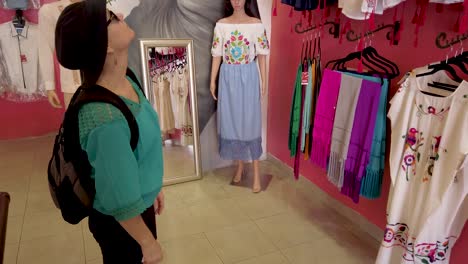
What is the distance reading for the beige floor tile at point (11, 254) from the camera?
1854mm

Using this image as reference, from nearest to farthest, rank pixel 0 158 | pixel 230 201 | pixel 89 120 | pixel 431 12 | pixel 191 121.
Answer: pixel 89 120 → pixel 431 12 → pixel 230 201 → pixel 191 121 → pixel 0 158

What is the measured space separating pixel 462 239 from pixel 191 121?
198 cm

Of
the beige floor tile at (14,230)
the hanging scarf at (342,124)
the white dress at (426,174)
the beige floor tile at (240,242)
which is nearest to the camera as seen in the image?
the white dress at (426,174)

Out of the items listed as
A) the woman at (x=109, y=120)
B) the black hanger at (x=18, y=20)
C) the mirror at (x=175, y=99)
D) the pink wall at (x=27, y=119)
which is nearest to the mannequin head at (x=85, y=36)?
the woman at (x=109, y=120)

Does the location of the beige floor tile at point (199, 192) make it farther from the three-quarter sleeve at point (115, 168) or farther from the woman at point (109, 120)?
the three-quarter sleeve at point (115, 168)

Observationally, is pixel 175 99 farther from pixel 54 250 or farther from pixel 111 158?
pixel 111 158

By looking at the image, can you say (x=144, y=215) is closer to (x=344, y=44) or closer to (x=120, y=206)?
(x=120, y=206)

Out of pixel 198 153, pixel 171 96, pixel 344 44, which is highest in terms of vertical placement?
pixel 344 44

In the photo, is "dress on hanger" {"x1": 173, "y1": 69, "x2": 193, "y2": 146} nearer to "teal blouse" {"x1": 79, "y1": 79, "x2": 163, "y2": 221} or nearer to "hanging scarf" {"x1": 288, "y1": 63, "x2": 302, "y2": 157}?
"hanging scarf" {"x1": 288, "y1": 63, "x2": 302, "y2": 157}

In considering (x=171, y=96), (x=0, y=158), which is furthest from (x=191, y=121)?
(x=0, y=158)

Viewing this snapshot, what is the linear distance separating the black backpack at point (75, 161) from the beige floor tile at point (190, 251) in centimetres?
105

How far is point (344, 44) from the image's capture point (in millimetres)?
2094

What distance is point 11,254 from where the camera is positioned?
1.91m

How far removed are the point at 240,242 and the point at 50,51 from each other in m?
Answer: 1.79
